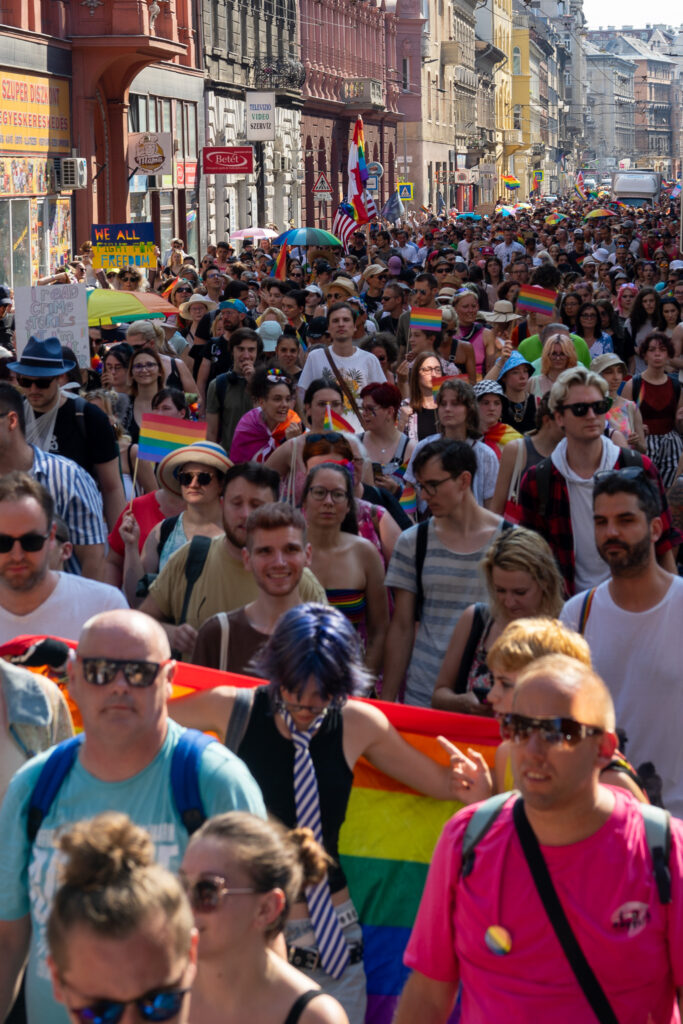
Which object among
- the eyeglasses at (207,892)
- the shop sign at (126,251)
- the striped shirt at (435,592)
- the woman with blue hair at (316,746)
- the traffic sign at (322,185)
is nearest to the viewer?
the eyeglasses at (207,892)

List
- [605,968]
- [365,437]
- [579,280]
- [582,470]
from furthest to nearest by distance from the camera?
[579,280], [365,437], [582,470], [605,968]

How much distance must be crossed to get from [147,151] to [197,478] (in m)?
25.7

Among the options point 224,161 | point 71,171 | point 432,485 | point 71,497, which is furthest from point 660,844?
point 224,161

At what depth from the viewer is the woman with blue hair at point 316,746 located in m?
3.89

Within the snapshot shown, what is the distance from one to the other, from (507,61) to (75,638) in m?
131

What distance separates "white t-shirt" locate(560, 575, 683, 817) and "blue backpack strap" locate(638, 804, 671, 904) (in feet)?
4.34

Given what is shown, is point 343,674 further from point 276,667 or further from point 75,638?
point 75,638

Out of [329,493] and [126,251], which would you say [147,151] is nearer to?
[126,251]

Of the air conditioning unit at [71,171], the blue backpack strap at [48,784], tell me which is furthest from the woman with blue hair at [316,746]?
the air conditioning unit at [71,171]

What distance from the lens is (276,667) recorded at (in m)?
3.90

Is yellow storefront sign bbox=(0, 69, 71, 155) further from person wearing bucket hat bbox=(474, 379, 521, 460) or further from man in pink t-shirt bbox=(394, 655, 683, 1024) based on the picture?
man in pink t-shirt bbox=(394, 655, 683, 1024)

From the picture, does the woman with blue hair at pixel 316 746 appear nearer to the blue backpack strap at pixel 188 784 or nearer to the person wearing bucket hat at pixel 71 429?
the blue backpack strap at pixel 188 784

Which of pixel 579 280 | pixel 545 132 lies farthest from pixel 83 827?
pixel 545 132

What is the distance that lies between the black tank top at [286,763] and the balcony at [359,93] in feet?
202
